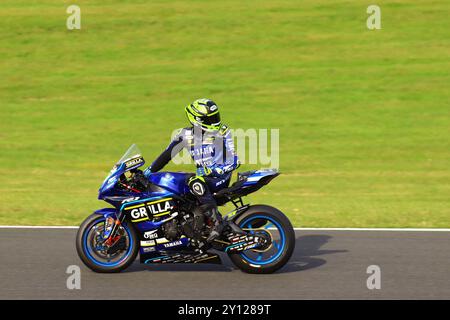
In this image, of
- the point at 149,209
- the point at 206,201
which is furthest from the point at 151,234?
the point at 206,201

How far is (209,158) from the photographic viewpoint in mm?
8328

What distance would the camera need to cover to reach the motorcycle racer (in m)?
8.24

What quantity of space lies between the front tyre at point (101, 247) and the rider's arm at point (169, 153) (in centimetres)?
69

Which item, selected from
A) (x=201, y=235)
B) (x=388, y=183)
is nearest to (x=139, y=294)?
(x=201, y=235)

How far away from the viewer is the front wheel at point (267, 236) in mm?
8148

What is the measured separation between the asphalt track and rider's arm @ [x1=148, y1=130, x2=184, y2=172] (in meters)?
1.11

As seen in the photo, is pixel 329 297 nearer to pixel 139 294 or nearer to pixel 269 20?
pixel 139 294

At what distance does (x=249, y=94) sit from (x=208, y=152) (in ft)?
41.3

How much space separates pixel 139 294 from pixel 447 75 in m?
15.7
